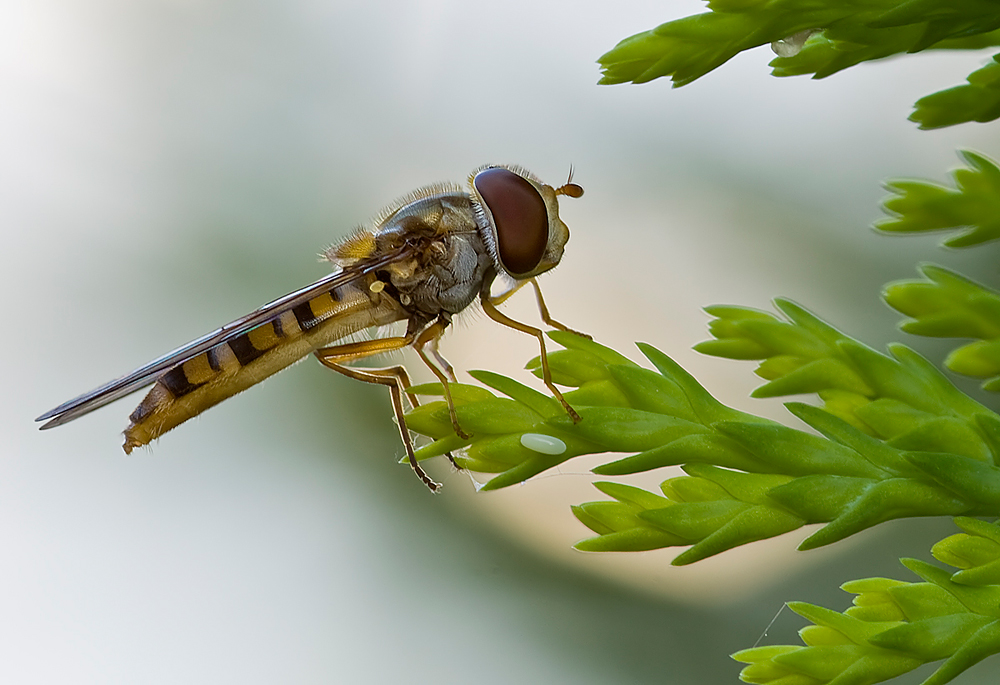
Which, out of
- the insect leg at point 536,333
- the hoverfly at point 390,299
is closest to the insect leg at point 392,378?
the hoverfly at point 390,299

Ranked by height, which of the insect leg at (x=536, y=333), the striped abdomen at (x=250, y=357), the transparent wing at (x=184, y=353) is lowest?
the insect leg at (x=536, y=333)

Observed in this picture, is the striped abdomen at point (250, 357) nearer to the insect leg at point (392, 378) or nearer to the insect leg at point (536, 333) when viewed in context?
the insect leg at point (392, 378)

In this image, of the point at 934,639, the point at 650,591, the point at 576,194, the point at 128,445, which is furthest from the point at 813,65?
the point at 650,591

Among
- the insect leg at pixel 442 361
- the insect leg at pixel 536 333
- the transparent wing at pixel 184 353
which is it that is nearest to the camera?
the insect leg at pixel 536 333

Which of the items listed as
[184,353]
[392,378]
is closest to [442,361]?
[392,378]

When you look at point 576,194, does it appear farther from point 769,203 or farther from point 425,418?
point 769,203

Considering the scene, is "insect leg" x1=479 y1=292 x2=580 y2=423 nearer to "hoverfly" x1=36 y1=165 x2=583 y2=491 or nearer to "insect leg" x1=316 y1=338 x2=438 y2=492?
"hoverfly" x1=36 y1=165 x2=583 y2=491

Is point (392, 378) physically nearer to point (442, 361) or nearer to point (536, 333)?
point (442, 361)
